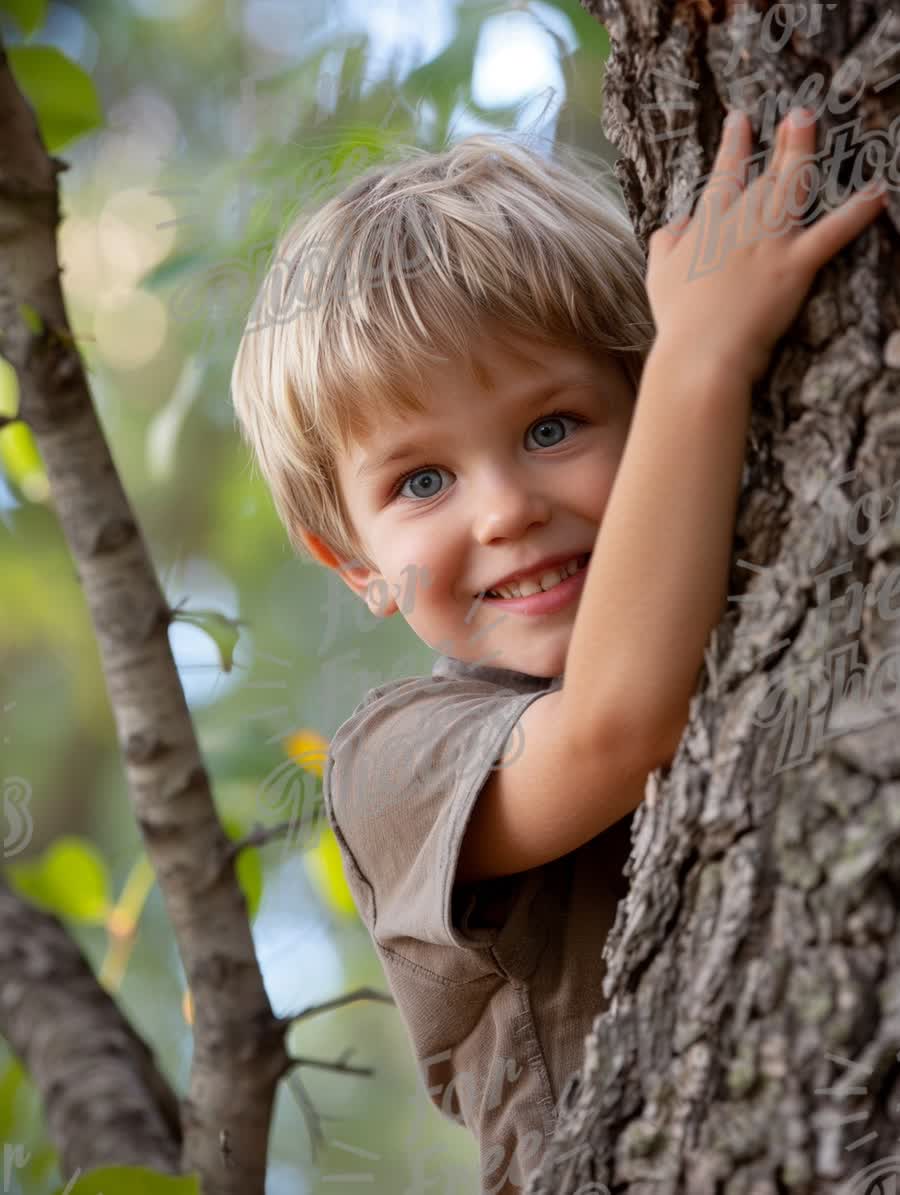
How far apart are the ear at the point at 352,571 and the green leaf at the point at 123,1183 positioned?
0.30 meters

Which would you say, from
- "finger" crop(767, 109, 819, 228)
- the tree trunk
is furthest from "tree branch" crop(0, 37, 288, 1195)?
"finger" crop(767, 109, 819, 228)

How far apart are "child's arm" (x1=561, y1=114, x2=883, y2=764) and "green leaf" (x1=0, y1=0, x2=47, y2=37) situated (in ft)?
2.12

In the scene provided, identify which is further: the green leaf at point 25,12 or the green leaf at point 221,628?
the green leaf at point 25,12

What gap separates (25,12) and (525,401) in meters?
0.56

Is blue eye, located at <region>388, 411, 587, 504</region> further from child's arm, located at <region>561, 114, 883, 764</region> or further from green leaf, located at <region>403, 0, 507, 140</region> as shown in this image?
green leaf, located at <region>403, 0, 507, 140</region>

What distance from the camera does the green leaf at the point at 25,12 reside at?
→ 0.91 metres

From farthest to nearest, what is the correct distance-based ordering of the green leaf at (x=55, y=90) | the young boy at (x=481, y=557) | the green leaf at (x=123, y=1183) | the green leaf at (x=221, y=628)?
the green leaf at (x=55, y=90) → the green leaf at (x=221, y=628) → the green leaf at (x=123, y=1183) → the young boy at (x=481, y=557)

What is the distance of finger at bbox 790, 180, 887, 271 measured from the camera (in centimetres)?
40

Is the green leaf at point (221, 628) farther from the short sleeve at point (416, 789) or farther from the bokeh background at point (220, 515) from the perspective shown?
the short sleeve at point (416, 789)

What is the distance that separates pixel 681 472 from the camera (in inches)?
16.8

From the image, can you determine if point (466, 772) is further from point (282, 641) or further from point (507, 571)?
point (282, 641)

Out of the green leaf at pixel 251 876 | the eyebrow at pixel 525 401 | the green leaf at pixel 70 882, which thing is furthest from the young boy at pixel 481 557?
the green leaf at pixel 70 882

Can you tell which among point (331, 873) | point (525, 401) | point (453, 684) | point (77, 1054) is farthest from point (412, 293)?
point (77, 1054)

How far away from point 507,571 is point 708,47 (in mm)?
231
